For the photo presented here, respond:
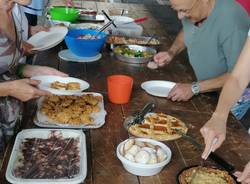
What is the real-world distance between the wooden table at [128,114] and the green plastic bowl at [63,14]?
0.45 m

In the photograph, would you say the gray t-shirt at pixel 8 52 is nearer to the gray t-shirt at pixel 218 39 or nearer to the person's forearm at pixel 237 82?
the person's forearm at pixel 237 82

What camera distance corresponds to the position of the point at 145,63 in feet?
8.16

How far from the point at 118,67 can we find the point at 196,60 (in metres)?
0.52

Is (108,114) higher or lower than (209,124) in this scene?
lower

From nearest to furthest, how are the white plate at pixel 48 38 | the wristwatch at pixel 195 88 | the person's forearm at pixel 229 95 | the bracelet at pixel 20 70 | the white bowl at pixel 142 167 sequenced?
the white bowl at pixel 142 167, the person's forearm at pixel 229 95, the bracelet at pixel 20 70, the wristwatch at pixel 195 88, the white plate at pixel 48 38

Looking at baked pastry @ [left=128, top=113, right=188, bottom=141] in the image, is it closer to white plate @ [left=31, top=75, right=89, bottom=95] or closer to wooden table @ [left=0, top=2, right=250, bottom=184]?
wooden table @ [left=0, top=2, right=250, bottom=184]

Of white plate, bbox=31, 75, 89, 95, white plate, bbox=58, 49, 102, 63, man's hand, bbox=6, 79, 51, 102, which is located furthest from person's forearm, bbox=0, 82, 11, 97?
white plate, bbox=58, 49, 102, 63

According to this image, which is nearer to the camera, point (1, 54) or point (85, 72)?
point (1, 54)

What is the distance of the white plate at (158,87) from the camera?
→ 6.49ft

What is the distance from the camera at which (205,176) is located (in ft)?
4.10

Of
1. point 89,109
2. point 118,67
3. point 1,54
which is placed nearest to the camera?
point 1,54

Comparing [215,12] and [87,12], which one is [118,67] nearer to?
[215,12]

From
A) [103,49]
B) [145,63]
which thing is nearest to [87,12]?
[103,49]

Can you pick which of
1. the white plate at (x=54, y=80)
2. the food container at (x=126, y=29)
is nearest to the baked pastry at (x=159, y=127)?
the white plate at (x=54, y=80)
